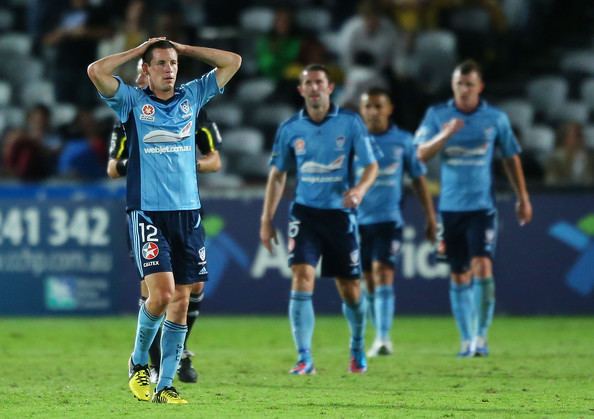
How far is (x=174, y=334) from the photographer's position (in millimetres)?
8617

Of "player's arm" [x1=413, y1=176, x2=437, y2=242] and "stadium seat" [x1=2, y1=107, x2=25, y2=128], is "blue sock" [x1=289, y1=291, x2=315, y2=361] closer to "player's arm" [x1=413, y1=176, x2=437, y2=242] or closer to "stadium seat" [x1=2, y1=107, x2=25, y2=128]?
"player's arm" [x1=413, y1=176, x2=437, y2=242]

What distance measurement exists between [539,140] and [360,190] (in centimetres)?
882

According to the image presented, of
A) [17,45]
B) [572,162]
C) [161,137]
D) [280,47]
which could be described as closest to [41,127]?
[17,45]

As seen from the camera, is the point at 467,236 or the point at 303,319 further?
the point at 467,236

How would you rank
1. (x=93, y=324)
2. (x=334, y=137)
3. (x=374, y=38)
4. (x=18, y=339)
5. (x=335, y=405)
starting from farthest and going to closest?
(x=374, y=38), (x=93, y=324), (x=18, y=339), (x=334, y=137), (x=335, y=405)

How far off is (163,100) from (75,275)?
→ 829 cm

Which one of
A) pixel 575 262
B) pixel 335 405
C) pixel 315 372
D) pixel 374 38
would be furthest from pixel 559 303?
pixel 335 405

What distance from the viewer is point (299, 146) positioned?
10.9m

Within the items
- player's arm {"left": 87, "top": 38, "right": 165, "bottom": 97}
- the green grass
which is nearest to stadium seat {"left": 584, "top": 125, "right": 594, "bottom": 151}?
the green grass

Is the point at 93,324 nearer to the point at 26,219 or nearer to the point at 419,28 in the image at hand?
the point at 26,219

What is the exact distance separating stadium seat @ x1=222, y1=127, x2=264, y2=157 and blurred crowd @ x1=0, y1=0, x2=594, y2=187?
2 cm

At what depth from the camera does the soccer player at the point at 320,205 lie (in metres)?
10.7

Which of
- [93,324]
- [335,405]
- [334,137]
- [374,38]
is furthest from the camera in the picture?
[374,38]

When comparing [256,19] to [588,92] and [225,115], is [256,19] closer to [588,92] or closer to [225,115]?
[225,115]
